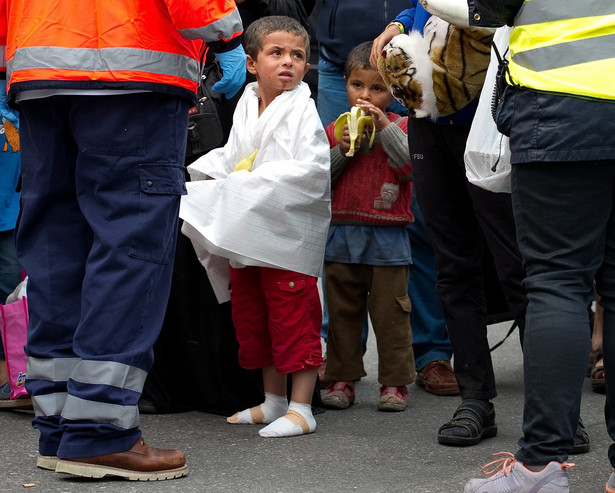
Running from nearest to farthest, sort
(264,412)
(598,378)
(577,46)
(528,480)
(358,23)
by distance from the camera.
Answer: (577,46), (528,480), (264,412), (598,378), (358,23)

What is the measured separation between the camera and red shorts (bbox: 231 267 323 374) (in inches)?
151

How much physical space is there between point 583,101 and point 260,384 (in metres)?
2.00

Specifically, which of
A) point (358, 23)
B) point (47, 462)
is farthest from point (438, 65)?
point (47, 462)

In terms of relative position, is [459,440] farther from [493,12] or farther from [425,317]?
[493,12]

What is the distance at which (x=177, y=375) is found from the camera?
419 centimetres

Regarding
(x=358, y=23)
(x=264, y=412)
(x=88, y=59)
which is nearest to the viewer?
(x=88, y=59)

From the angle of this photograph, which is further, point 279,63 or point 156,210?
point 279,63

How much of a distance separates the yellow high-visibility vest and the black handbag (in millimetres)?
1728

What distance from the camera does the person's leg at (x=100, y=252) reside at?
3092 millimetres

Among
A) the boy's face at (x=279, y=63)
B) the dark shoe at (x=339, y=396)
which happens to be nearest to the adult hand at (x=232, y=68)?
the boy's face at (x=279, y=63)

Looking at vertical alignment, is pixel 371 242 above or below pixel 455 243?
below

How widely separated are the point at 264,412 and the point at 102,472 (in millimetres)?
969

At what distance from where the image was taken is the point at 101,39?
302 cm

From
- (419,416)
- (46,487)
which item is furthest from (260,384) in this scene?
(46,487)
